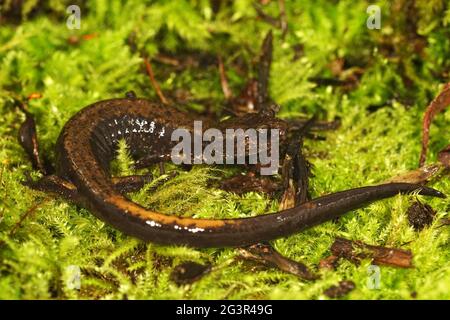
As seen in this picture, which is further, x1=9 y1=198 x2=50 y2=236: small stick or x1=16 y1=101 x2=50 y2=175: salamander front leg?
x1=16 y1=101 x2=50 y2=175: salamander front leg

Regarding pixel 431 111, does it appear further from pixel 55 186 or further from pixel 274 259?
pixel 55 186

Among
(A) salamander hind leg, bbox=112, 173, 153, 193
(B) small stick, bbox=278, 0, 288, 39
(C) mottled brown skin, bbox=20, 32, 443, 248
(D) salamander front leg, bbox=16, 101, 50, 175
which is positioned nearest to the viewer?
(C) mottled brown skin, bbox=20, 32, 443, 248

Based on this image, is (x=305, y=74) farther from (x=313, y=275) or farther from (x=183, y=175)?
(x=313, y=275)

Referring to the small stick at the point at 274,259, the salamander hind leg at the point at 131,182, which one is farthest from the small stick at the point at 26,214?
the small stick at the point at 274,259

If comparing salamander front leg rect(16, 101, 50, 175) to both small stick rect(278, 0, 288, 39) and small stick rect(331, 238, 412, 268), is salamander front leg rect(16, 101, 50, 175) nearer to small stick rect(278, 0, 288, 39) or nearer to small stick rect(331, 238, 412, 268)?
small stick rect(331, 238, 412, 268)

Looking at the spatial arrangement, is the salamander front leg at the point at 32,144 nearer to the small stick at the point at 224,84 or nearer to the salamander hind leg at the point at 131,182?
the salamander hind leg at the point at 131,182

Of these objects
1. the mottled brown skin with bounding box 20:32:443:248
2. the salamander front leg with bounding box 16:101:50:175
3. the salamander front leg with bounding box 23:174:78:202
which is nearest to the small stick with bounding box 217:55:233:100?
the mottled brown skin with bounding box 20:32:443:248
